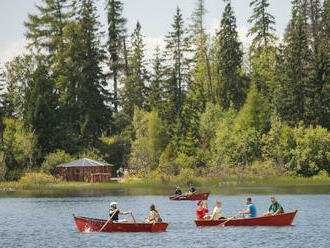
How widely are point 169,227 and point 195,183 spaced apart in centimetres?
4573

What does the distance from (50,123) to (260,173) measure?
35956mm

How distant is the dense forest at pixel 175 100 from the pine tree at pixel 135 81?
232 millimetres

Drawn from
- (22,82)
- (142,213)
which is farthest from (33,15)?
(142,213)

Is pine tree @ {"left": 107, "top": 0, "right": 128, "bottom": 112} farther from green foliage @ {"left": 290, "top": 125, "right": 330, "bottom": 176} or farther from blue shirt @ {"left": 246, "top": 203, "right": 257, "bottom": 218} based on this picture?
blue shirt @ {"left": 246, "top": 203, "right": 257, "bottom": 218}

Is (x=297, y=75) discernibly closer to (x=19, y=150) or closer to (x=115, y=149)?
(x=115, y=149)

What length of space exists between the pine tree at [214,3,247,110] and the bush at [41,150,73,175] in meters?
32.6

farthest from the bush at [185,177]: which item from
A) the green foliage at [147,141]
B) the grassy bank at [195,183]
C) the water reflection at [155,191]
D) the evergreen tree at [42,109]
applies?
the evergreen tree at [42,109]

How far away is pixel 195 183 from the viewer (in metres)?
89.8

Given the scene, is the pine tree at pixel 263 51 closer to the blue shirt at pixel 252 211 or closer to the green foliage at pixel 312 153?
the green foliage at pixel 312 153

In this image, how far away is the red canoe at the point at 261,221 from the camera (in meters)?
41.5

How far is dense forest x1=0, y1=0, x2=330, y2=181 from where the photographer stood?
97938mm

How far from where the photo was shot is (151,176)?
94.6m

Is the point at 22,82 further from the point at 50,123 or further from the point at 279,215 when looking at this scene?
the point at 279,215

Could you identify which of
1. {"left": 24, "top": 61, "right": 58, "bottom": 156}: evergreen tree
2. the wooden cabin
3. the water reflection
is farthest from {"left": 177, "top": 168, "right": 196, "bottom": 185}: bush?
{"left": 24, "top": 61, "right": 58, "bottom": 156}: evergreen tree
